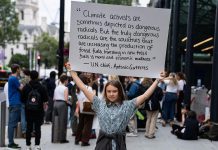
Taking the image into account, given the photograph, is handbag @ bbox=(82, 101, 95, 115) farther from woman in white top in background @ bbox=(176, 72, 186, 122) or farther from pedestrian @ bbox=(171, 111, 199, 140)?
woman in white top in background @ bbox=(176, 72, 186, 122)

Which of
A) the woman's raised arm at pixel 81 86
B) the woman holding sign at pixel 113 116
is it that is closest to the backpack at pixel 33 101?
the woman's raised arm at pixel 81 86

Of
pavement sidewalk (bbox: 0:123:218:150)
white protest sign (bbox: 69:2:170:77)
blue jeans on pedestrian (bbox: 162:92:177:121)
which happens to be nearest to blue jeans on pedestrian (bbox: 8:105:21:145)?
pavement sidewalk (bbox: 0:123:218:150)

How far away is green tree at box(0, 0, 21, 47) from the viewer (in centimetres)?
7969

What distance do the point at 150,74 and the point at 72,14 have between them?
124cm

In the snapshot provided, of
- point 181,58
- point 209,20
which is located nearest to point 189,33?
point 209,20

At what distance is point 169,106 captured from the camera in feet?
54.1

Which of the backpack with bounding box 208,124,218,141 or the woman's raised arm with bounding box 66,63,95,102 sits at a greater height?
the woman's raised arm with bounding box 66,63,95,102

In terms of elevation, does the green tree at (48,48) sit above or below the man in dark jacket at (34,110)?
above

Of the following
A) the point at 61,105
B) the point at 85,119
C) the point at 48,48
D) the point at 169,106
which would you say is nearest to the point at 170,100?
the point at 169,106

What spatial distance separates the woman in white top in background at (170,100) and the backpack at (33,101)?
6.46 metres

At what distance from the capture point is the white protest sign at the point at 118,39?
629cm

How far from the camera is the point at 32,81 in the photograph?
35.1ft

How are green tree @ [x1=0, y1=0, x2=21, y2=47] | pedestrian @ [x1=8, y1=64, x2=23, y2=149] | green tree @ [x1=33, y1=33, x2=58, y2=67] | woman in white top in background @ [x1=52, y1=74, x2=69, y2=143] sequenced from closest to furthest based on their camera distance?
1. pedestrian @ [x1=8, y1=64, x2=23, y2=149]
2. woman in white top in background @ [x1=52, y1=74, x2=69, y2=143]
3. green tree @ [x1=0, y1=0, x2=21, y2=47]
4. green tree @ [x1=33, y1=33, x2=58, y2=67]

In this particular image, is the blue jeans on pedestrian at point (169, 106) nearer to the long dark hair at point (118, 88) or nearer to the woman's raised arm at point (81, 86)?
the woman's raised arm at point (81, 86)
